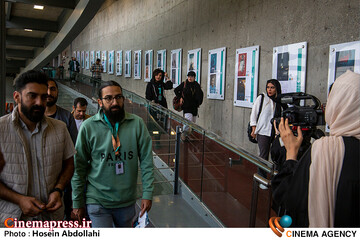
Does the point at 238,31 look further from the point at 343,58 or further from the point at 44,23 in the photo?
the point at 44,23

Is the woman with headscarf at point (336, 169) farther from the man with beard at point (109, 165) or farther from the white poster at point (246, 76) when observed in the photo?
the white poster at point (246, 76)

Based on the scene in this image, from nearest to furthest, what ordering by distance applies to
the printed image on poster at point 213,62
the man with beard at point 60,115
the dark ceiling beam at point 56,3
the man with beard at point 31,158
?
the man with beard at point 31,158 → the man with beard at point 60,115 → the dark ceiling beam at point 56,3 → the printed image on poster at point 213,62

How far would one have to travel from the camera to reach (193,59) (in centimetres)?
855

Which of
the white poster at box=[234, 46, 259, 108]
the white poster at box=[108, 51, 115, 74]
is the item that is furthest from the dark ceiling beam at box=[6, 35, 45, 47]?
the white poster at box=[234, 46, 259, 108]

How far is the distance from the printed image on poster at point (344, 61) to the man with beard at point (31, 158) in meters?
3.83

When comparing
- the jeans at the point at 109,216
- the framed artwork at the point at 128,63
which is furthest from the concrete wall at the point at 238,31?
the jeans at the point at 109,216

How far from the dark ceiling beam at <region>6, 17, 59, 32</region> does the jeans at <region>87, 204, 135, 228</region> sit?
8.20 metres

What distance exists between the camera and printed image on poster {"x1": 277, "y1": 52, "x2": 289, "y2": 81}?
17.5 ft

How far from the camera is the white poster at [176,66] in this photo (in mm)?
9367

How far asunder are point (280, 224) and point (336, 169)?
43 centimetres

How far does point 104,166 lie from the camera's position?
7.32 ft

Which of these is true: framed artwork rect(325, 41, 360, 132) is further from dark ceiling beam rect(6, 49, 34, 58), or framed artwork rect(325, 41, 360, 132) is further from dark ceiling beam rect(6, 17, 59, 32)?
dark ceiling beam rect(6, 49, 34, 58)
